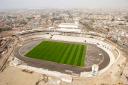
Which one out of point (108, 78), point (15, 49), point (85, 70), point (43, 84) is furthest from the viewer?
point (15, 49)

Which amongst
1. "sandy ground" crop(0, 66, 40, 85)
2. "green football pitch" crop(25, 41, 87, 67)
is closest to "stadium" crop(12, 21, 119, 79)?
"green football pitch" crop(25, 41, 87, 67)

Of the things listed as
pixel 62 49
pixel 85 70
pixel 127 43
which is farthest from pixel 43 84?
pixel 127 43

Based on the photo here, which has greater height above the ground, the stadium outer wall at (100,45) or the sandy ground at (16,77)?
the stadium outer wall at (100,45)

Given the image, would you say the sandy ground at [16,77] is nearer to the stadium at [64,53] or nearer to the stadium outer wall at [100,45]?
the stadium at [64,53]

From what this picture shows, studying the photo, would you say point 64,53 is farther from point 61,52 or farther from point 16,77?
point 16,77

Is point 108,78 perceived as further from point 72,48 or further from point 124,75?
point 72,48

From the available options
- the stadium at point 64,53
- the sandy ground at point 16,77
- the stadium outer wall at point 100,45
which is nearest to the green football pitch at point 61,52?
the stadium at point 64,53

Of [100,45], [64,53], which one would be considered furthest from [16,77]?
[100,45]
